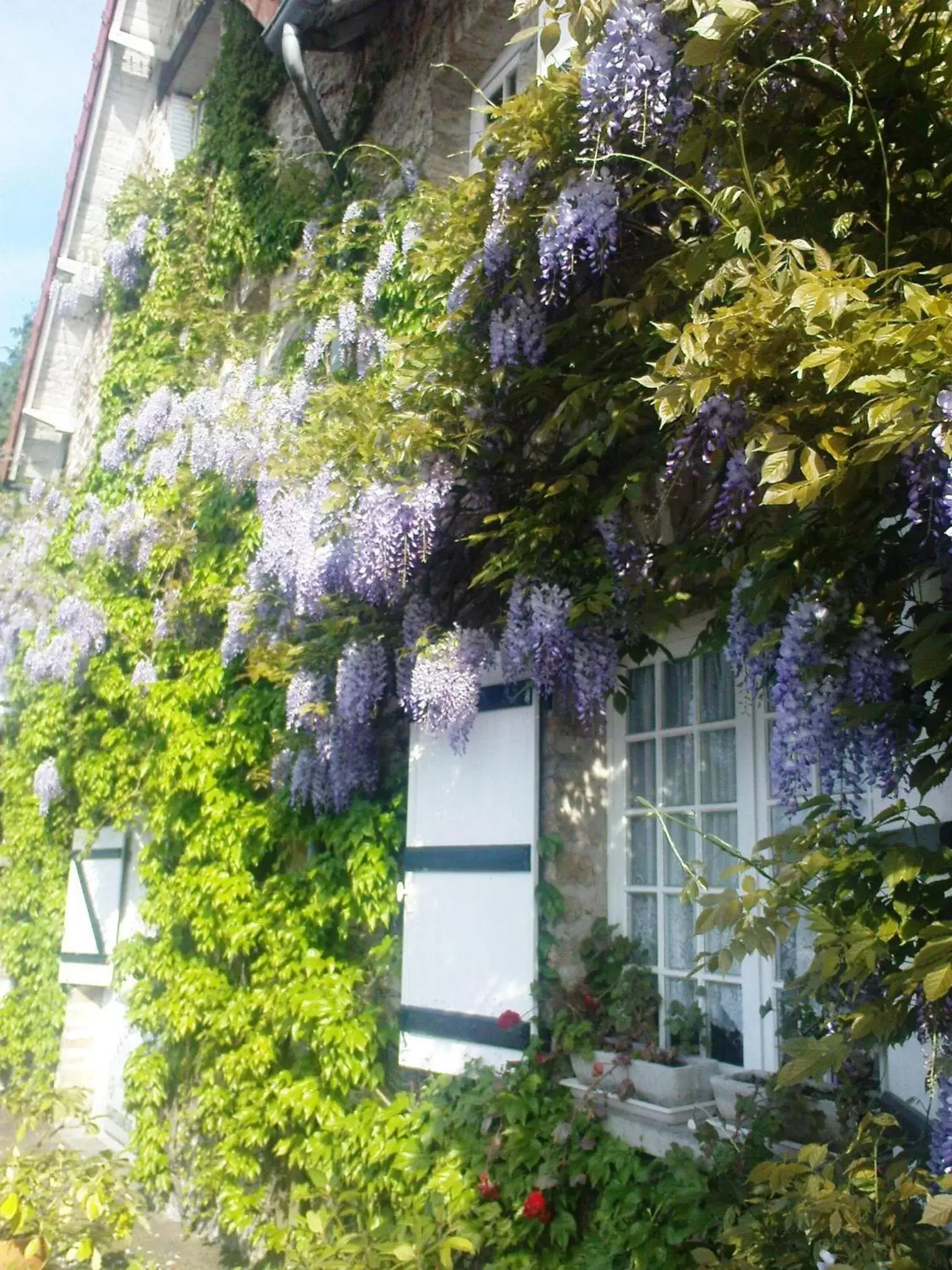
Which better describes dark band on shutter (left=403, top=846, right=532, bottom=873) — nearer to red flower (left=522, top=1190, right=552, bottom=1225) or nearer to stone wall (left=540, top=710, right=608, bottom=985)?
stone wall (left=540, top=710, right=608, bottom=985)

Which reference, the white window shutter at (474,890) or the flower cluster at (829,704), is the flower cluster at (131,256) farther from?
the flower cluster at (829,704)

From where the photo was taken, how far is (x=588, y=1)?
2975mm

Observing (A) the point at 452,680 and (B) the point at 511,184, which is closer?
(B) the point at 511,184

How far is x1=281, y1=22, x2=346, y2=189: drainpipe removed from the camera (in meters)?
5.90

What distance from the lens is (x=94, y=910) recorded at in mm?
7383

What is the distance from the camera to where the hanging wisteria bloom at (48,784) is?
7504 millimetres

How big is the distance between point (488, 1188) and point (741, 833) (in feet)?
4.33

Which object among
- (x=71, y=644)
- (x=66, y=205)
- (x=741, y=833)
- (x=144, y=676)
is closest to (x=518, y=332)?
(x=741, y=833)

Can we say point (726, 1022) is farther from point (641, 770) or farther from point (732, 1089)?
point (641, 770)

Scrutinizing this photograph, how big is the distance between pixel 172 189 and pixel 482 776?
5.65 m

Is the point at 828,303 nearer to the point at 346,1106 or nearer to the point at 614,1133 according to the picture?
the point at 614,1133

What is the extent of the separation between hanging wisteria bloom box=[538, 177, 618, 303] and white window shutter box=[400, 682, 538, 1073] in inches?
55.2

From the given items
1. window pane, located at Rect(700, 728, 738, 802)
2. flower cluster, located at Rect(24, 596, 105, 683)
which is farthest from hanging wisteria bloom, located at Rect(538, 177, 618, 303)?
flower cluster, located at Rect(24, 596, 105, 683)

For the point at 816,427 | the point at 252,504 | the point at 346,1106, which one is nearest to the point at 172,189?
the point at 252,504
